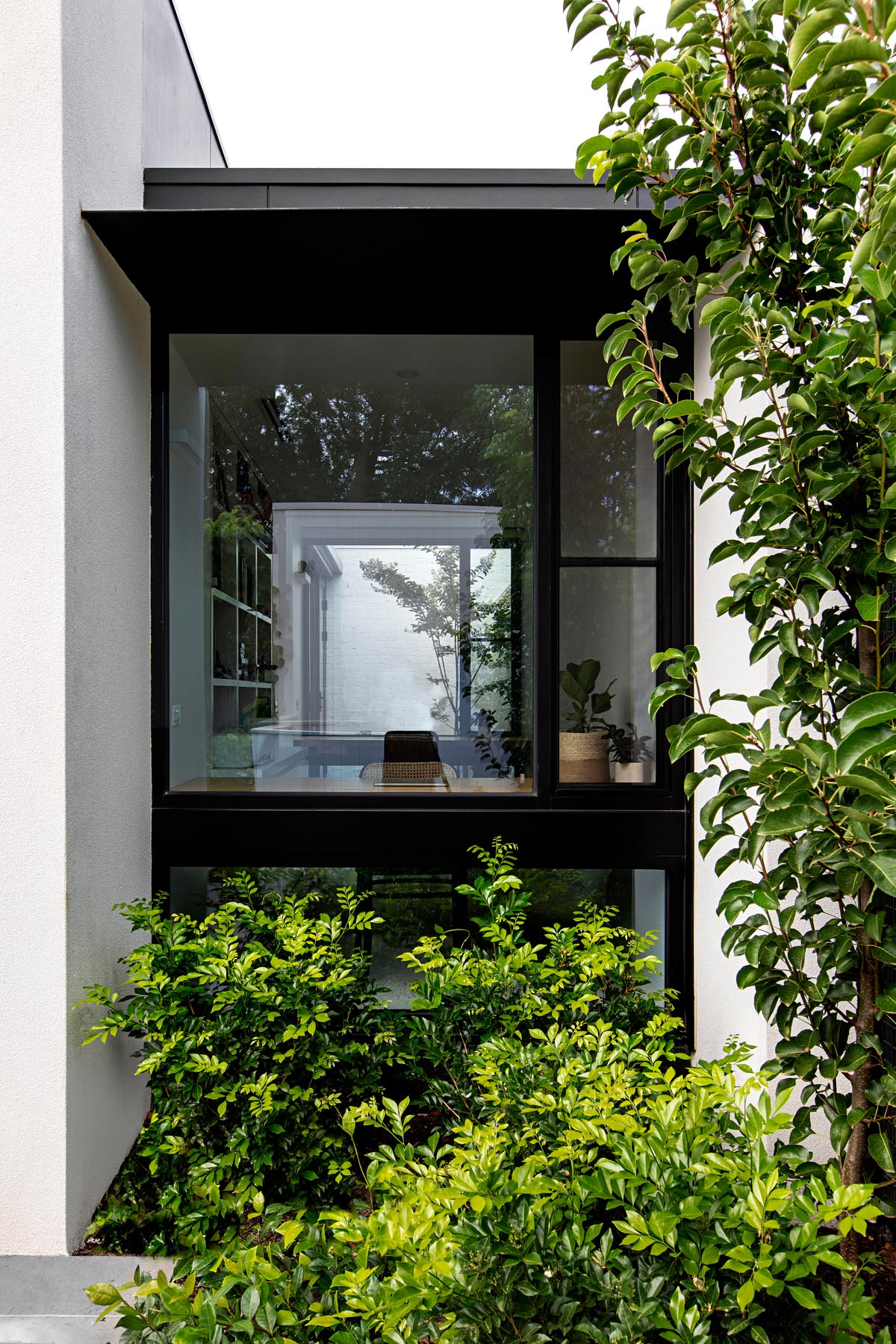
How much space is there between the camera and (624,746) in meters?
2.95

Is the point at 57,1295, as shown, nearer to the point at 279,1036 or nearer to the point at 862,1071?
the point at 279,1036

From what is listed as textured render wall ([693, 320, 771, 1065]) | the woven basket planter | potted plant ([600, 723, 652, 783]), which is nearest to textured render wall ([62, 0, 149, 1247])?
the woven basket planter

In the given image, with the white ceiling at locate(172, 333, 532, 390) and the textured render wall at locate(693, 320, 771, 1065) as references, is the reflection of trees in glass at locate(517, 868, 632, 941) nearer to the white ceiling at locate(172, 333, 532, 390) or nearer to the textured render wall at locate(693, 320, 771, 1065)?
the textured render wall at locate(693, 320, 771, 1065)

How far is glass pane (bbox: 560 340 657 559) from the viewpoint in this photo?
9.72ft

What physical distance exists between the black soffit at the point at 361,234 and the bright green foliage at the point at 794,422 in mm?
804

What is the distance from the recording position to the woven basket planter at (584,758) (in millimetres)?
2928

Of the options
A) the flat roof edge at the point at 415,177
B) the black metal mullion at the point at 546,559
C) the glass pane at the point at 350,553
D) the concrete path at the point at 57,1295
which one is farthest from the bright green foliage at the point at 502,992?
the flat roof edge at the point at 415,177

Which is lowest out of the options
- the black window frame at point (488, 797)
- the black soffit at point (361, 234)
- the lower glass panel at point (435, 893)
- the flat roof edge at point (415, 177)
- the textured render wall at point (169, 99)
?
the lower glass panel at point (435, 893)

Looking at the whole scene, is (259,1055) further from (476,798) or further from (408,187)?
(408,187)

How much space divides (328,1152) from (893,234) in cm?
261

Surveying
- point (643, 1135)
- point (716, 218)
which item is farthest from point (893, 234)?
point (643, 1135)

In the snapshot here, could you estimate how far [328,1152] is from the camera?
7.51ft

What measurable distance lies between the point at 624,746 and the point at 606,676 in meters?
0.28

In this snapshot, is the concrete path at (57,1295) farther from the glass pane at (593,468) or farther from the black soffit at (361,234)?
the black soffit at (361,234)
